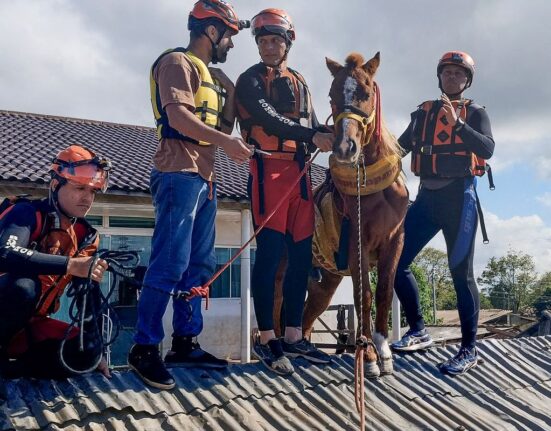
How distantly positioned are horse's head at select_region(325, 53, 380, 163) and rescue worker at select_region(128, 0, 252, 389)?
688 millimetres

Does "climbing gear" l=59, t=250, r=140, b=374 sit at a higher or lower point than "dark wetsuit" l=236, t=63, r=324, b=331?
lower

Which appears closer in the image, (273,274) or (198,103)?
(198,103)

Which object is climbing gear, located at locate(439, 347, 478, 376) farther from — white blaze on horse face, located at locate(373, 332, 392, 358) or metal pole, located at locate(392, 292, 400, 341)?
metal pole, located at locate(392, 292, 400, 341)

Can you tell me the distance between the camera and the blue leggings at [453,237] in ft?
17.3

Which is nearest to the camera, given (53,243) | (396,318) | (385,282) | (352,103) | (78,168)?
(53,243)

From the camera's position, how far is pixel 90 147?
14.5 metres

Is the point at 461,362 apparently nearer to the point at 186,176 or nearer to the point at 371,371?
the point at 371,371

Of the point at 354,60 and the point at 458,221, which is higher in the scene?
the point at 354,60

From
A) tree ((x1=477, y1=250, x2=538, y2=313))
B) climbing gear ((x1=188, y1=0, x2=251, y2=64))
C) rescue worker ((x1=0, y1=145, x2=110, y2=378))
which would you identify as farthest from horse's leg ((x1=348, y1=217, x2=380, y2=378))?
tree ((x1=477, y1=250, x2=538, y2=313))

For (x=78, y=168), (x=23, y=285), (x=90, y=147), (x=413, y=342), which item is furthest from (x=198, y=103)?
(x=90, y=147)

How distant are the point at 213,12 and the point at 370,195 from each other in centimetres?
179

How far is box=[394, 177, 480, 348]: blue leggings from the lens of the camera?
526 cm

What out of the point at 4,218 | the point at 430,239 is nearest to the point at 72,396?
the point at 4,218

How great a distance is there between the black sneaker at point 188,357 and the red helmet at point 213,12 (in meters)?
2.21
